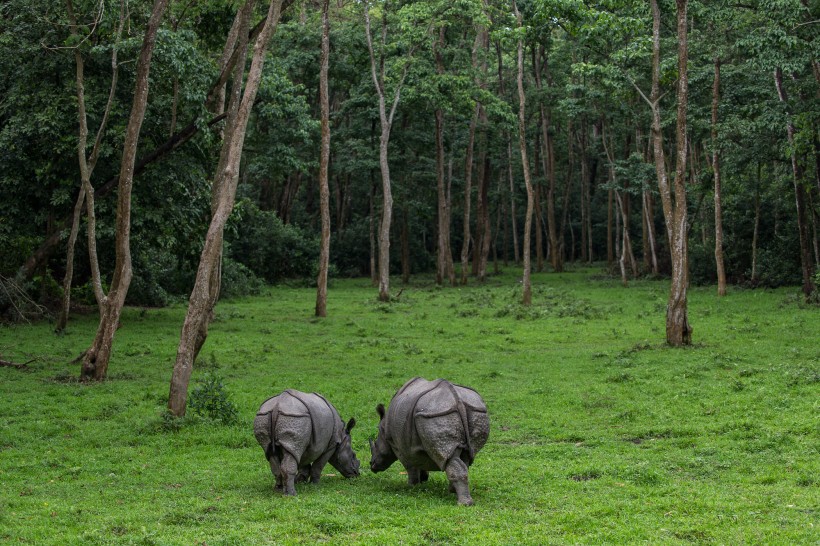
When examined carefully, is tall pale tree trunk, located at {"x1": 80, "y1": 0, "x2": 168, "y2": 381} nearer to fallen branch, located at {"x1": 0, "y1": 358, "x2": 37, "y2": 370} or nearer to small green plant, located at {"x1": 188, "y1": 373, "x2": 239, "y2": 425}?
fallen branch, located at {"x1": 0, "y1": 358, "x2": 37, "y2": 370}

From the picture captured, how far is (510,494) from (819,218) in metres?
27.2

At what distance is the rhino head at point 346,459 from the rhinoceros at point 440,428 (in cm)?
Answer: 90

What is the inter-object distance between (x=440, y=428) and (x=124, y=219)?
33.0ft

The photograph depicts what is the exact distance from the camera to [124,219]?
1709 cm

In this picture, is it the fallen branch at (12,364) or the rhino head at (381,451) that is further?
the fallen branch at (12,364)

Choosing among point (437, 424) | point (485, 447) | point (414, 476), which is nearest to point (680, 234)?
point (485, 447)

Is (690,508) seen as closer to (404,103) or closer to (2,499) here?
(2,499)

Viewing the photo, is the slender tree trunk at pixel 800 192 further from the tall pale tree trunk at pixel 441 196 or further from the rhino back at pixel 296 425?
the rhino back at pixel 296 425

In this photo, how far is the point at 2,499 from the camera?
32.0 ft

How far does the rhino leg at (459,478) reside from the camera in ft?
30.3

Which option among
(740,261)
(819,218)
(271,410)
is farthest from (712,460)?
(740,261)

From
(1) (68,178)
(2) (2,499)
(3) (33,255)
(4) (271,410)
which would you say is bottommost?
(2) (2,499)

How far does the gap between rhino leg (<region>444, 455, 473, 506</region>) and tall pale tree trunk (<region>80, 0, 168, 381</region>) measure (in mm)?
9684

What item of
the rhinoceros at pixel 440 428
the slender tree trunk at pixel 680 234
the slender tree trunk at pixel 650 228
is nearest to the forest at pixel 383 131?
the slender tree trunk at pixel 680 234
